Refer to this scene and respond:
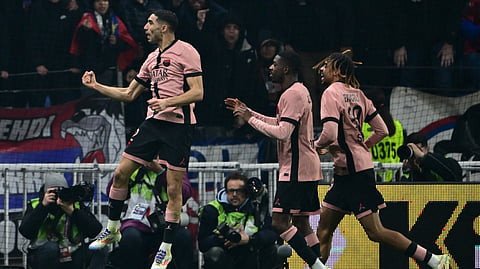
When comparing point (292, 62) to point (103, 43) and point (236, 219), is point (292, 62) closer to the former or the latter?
point (236, 219)

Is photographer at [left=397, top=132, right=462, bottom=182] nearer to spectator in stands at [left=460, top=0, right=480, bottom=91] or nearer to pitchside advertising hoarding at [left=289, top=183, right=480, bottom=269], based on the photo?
pitchside advertising hoarding at [left=289, top=183, right=480, bottom=269]

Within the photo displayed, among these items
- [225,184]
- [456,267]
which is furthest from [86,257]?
[456,267]

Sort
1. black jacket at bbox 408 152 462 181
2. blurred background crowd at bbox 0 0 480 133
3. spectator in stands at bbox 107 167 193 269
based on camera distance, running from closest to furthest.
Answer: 1. spectator in stands at bbox 107 167 193 269
2. black jacket at bbox 408 152 462 181
3. blurred background crowd at bbox 0 0 480 133

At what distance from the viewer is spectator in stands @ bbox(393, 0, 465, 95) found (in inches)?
721

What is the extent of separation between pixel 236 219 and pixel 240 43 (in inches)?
167

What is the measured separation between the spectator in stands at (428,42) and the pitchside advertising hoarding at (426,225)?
4.33 m

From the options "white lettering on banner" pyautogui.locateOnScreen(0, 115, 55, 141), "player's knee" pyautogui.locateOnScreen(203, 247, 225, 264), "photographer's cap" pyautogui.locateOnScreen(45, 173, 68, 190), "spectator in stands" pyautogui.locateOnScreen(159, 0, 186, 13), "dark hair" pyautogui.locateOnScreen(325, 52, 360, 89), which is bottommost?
"player's knee" pyautogui.locateOnScreen(203, 247, 225, 264)

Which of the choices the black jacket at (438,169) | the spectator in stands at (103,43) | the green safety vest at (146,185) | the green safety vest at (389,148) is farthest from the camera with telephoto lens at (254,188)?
the spectator in stands at (103,43)

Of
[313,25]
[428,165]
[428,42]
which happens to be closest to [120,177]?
[428,165]

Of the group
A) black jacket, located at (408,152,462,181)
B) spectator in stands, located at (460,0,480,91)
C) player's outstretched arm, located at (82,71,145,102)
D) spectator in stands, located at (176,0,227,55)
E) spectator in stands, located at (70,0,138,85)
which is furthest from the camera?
spectator in stands, located at (460,0,480,91)

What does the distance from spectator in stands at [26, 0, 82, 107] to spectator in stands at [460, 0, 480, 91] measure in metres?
4.90

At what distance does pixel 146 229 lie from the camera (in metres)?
14.1

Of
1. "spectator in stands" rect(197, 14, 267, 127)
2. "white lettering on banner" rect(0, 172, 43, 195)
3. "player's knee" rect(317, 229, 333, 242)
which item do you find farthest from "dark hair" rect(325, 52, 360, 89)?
"spectator in stands" rect(197, 14, 267, 127)

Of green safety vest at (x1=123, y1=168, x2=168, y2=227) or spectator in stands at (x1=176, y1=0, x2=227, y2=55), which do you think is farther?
spectator in stands at (x1=176, y1=0, x2=227, y2=55)
